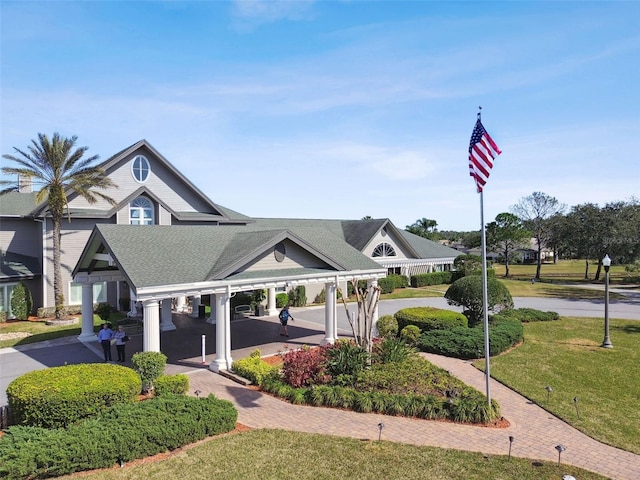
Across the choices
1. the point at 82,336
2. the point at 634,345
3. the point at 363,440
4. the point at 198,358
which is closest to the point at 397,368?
the point at 363,440

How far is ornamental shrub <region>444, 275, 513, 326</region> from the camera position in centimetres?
2198

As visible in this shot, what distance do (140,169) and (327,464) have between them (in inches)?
1054

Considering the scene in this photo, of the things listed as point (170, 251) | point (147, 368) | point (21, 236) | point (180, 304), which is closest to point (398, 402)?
point (147, 368)

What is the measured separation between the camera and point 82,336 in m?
21.2

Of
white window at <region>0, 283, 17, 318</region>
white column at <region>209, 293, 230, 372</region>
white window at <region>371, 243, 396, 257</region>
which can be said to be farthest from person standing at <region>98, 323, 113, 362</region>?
white window at <region>371, 243, 396, 257</region>

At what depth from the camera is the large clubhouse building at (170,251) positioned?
1622 centimetres

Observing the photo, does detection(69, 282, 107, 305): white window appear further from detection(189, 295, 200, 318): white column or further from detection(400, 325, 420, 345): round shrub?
detection(400, 325, 420, 345): round shrub

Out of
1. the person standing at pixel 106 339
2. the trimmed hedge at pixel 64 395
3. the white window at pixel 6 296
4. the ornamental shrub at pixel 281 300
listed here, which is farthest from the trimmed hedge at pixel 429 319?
the white window at pixel 6 296

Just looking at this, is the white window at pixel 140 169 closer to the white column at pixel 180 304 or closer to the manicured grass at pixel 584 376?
the white column at pixel 180 304

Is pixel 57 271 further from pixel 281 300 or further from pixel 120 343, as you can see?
pixel 281 300

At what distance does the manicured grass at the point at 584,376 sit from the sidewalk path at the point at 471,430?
57 cm

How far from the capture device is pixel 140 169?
3097cm

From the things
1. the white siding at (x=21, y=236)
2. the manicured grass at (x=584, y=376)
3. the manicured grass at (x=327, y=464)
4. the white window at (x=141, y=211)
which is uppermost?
the white window at (x=141, y=211)

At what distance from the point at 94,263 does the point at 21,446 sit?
12.1 metres
